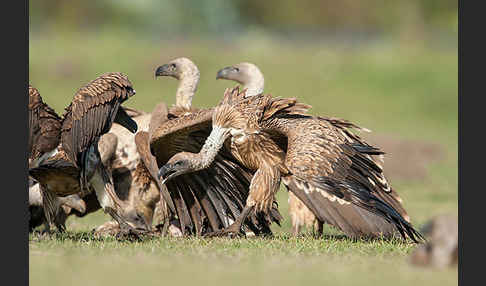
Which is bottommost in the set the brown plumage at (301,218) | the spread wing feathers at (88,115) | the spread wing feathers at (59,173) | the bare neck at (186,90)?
the brown plumage at (301,218)

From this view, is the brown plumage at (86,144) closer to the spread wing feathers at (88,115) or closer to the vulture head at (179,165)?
the spread wing feathers at (88,115)

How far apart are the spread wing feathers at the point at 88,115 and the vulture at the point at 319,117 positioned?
177cm

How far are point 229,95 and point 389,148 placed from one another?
446 inches

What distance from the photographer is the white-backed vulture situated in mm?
9133

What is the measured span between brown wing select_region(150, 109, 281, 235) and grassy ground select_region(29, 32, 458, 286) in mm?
623

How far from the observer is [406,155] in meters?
19.8

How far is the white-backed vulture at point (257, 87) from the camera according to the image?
9.13m

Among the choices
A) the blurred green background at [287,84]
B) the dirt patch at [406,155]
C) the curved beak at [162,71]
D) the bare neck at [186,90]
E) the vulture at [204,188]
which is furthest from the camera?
the dirt patch at [406,155]

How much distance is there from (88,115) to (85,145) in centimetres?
24

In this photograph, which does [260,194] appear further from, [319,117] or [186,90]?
[186,90]

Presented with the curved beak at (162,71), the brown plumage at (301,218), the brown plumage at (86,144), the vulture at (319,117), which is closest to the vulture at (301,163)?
the vulture at (319,117)

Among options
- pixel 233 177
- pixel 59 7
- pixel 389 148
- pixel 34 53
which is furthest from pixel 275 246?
pixel 59 7

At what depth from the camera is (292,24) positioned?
5281 centimetres

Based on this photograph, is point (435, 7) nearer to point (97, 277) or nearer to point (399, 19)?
point (399, 19)
